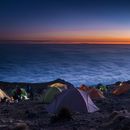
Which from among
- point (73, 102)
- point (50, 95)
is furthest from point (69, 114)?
point (50, 95)

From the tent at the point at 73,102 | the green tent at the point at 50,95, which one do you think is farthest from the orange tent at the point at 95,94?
the tent at the point at 73,102

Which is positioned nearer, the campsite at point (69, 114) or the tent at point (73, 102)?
the campsite at point (69, 114)

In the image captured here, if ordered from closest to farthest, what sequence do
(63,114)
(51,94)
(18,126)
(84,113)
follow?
(18,126)
(63,114)
(84,113)
(51,94)

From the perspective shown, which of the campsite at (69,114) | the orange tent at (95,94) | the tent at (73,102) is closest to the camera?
the campsite at (69,114)

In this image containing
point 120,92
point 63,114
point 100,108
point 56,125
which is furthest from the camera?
point 120,92

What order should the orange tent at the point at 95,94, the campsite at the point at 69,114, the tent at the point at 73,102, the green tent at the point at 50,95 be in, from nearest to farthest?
the campsite at the point at 69,114 < the tent at the point at 73,102 < the green tent at the point at 50,95 < the orange tent at the point at 95,94

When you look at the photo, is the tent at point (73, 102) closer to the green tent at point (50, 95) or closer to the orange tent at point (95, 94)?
the green tent at point (50, 95)

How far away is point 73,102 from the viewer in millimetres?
25375

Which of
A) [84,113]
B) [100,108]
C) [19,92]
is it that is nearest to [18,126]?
[84,113]

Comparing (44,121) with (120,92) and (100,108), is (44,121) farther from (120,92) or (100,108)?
(120,92)

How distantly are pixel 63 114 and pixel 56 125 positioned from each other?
139cm

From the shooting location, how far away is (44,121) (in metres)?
20.9

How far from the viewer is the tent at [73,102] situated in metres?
25.1

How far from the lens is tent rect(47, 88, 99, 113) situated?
25.1 metres
